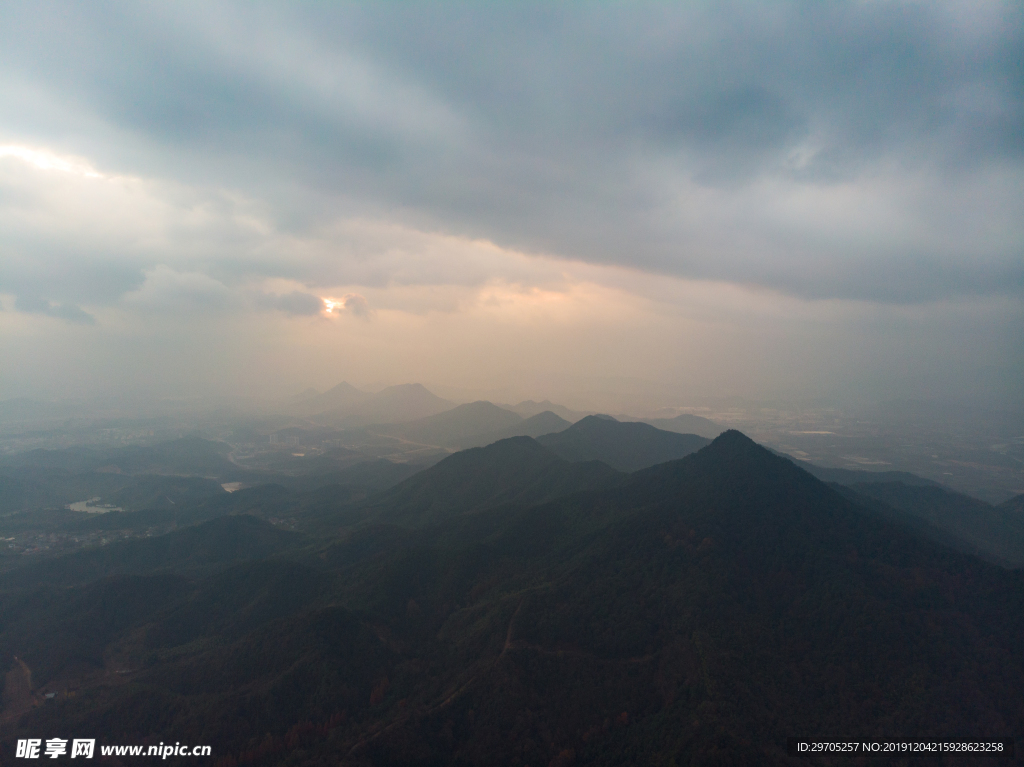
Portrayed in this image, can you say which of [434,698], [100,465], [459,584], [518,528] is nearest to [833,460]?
[518,528]

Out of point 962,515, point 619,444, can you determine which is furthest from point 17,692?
point 962,515

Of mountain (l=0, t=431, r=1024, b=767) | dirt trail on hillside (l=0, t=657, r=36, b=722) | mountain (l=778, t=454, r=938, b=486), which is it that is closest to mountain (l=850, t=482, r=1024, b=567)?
mountain (l=778, t=454, r=938, b=486)

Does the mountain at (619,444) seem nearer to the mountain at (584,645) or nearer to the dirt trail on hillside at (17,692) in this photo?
the mountain at (584,645)

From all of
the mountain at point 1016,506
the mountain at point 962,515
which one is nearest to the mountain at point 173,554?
the mountain at point 962,515

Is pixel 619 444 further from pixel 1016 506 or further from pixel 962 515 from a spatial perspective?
pixel 1016 506

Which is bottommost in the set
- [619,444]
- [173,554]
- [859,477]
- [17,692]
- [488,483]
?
[173,554]
